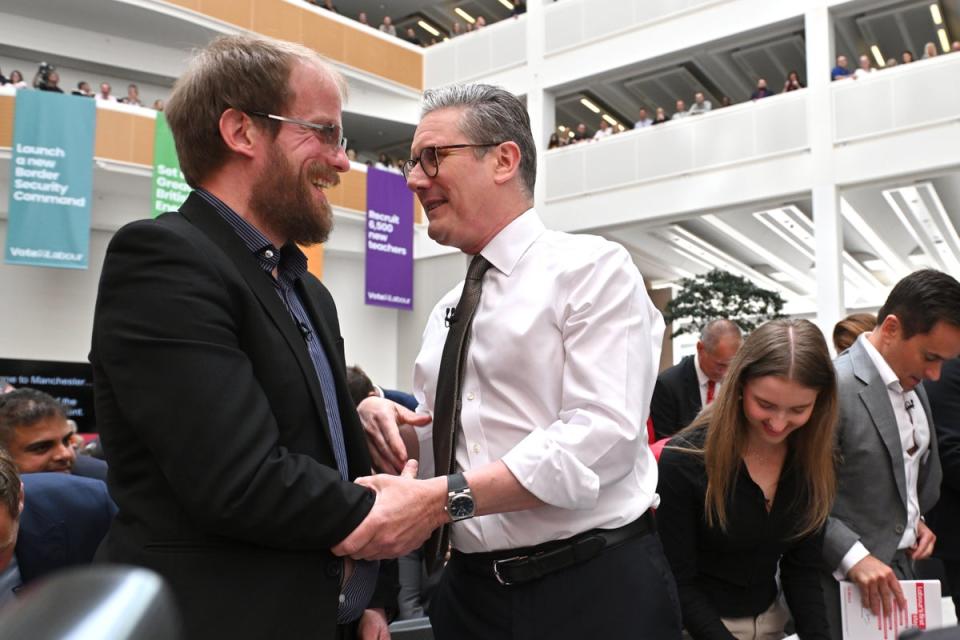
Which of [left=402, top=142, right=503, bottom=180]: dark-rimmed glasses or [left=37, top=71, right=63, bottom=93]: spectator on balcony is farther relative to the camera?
[left=37, top=71, right=63, bottom=93]: spectator on balcony

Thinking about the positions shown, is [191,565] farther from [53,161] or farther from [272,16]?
[272,16]

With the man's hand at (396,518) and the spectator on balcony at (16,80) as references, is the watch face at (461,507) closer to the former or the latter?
the man's hand at (396,518)

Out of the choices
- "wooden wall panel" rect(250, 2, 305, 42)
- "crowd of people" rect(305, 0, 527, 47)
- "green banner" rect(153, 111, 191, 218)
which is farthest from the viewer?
"crowd of people" rect(305, 0, 527, 47)

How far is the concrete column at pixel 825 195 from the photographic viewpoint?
13.7 meters

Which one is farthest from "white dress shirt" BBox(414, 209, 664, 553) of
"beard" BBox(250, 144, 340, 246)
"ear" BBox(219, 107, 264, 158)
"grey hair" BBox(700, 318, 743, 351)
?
"grey hair" BBox(700, 318, 743, 351)

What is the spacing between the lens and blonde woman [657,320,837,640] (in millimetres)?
2445

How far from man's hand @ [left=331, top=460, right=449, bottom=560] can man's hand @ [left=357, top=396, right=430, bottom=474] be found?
29cm

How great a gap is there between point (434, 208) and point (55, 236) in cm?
1403

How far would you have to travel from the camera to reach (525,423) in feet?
5.86

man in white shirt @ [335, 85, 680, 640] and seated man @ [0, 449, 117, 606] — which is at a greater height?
man in white shirt @ [335, 85, 680, 640]

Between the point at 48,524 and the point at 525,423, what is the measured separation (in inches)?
74.3

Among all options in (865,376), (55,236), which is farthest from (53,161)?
(865,376)

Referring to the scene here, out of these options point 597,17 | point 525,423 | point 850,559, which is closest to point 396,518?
point 525,423

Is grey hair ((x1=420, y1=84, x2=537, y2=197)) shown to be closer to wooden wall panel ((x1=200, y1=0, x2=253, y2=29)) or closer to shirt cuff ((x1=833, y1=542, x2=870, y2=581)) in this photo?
shirt cuff ((x1=833, y1=542, x2=870, y2=581))
